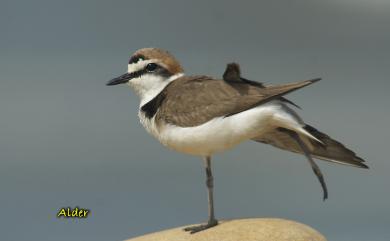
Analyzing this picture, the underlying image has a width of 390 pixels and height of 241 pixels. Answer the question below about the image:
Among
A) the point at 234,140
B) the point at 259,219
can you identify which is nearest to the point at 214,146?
the point at 234,140

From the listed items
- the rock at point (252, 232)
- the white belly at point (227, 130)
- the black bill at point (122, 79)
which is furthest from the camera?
the black bill at point (122, 79)

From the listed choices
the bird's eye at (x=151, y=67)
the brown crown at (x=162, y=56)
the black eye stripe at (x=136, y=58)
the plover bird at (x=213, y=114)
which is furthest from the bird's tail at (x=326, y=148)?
the black eye stripe at (x=136, y=58)

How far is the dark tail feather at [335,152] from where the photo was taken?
28.0ft

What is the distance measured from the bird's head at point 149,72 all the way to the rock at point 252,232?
1587 millimetres

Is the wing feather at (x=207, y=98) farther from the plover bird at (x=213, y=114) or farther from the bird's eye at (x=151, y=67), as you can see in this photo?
the bird's eye at (x=151, y=67)

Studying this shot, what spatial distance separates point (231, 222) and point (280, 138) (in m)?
1.11

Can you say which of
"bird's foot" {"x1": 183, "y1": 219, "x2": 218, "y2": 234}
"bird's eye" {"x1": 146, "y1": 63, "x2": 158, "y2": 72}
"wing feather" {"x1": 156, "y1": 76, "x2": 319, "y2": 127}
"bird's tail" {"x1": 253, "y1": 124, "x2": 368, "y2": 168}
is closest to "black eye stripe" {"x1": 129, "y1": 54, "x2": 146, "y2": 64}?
"bird's eye" {"x1": 146, "y1": 63, "x2": 158, "y2": 72}

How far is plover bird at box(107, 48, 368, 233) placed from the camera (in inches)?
308

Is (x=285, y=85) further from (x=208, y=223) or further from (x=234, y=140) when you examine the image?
(x=208, y=223)

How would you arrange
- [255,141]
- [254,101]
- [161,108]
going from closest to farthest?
[254,101]
[161,108]
[255,141]

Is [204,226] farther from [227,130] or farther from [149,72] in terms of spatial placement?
[149,72]

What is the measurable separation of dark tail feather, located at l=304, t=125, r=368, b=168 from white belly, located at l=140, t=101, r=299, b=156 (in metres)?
0.82

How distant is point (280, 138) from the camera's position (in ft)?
28.5

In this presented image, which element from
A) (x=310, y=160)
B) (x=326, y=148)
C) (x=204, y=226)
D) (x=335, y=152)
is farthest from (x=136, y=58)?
(x=335, y=152)
